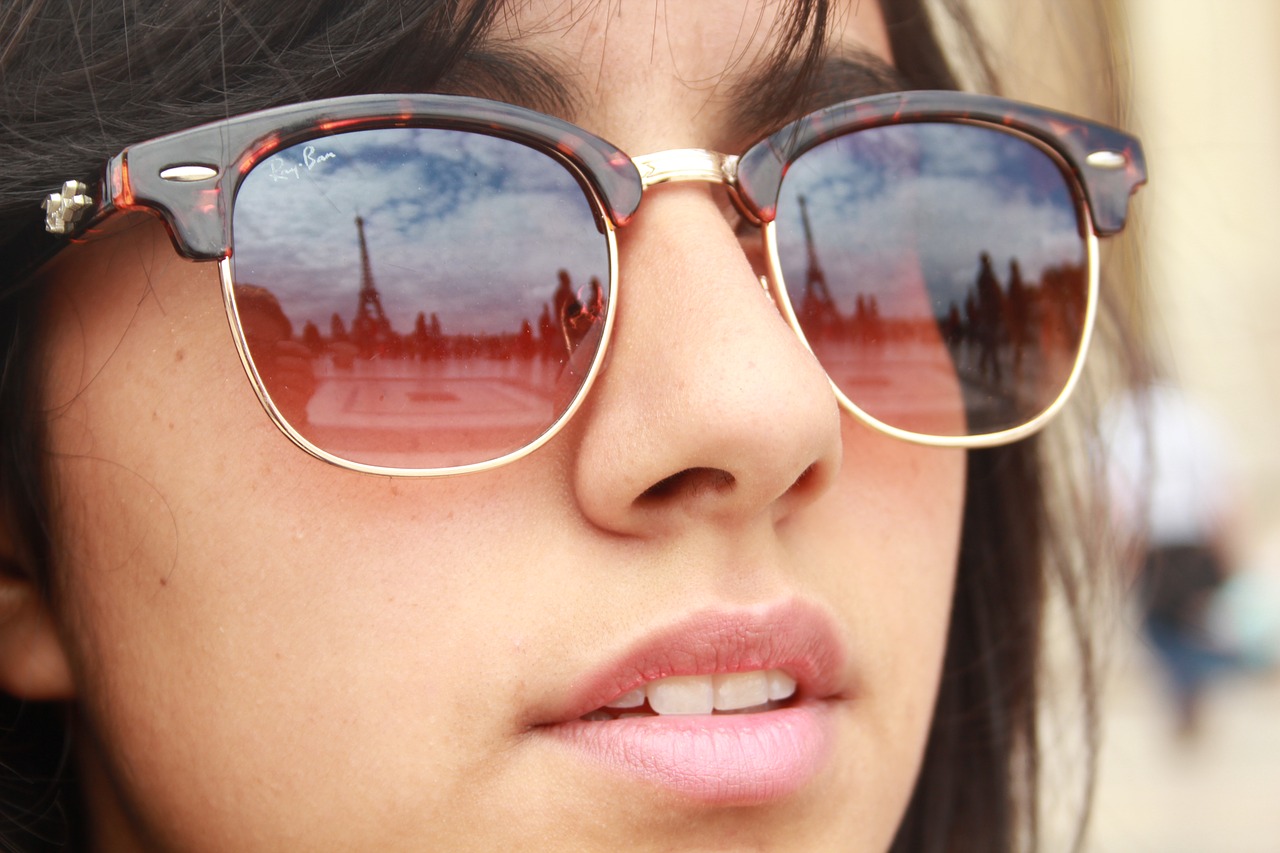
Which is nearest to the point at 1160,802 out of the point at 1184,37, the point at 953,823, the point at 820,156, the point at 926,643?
the point at 953,823

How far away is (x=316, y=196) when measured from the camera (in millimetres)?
1086

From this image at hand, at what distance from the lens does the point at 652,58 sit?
1.23m

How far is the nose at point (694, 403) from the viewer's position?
3.64 feet

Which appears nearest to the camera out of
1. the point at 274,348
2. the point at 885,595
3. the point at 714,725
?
the point at 274,348

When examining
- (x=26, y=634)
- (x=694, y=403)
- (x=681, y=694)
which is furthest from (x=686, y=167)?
(x=26, y=634)

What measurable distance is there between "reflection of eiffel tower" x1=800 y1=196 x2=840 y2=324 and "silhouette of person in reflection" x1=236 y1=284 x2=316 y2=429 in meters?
0.57

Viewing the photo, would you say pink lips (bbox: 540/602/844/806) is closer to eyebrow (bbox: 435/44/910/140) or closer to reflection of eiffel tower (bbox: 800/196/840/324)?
reflection of eiffel tower (bbox: 800/196/840/324)

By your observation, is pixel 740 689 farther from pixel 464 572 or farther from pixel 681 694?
pixel 464 572

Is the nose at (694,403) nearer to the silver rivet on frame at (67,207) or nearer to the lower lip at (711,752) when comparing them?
the lower lip at (711,752)

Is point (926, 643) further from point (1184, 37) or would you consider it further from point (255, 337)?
point (1184, 37)

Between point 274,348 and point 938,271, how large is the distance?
31.7 inches

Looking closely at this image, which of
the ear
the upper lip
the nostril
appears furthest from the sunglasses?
the ear

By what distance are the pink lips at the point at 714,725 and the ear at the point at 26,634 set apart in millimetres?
597

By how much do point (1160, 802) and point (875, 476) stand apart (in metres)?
5.18
